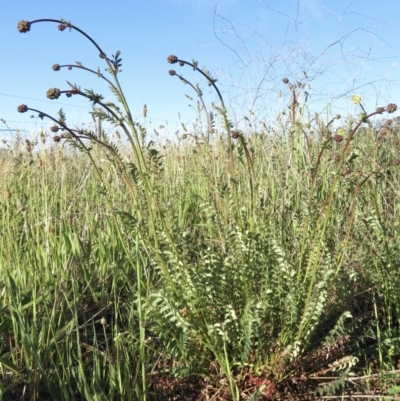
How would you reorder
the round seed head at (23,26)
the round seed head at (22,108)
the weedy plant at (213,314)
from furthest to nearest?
1. the weedy plant at (213,314)
2. the round seed head at (22,108)
3. the round seed head at (23,26)

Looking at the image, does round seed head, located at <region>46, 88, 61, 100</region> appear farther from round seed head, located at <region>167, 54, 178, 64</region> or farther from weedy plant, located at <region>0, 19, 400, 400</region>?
round seed head, located at <region>167, 54, 178, 64</region>

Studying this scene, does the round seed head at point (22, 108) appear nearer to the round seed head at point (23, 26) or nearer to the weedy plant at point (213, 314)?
the weedy plant at point (213, 314)

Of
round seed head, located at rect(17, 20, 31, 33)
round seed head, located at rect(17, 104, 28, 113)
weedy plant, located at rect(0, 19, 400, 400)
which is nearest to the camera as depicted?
round seed head, located at rect(17, 20, 31, 33)

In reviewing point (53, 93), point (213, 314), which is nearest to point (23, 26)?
point (53, 93)

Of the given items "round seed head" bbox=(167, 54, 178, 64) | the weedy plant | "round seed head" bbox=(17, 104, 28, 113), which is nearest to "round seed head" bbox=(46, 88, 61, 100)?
the weedy plant

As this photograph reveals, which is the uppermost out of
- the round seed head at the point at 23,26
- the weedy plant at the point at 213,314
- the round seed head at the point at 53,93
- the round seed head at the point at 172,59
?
the round seed head at the point at 23,26

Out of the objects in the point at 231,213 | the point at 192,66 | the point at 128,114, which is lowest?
the point at 231,213

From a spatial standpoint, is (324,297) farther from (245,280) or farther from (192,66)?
(192,66)

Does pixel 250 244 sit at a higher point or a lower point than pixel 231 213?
lower

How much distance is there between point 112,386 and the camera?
4.31ft

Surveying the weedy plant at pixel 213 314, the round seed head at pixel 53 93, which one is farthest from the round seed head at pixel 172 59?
the round seed head at pixel 53 93

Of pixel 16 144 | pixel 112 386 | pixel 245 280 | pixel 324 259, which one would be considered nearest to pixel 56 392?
pixel 112 386

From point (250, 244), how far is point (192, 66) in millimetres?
582

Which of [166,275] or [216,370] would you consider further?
[216,370]
